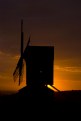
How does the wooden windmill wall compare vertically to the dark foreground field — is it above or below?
above

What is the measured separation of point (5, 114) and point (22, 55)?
7333 mm

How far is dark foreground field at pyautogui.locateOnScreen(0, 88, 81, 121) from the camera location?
39.3 metres

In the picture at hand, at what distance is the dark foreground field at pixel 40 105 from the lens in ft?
129

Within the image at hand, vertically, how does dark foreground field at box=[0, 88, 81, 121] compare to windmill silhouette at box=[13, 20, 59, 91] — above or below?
below

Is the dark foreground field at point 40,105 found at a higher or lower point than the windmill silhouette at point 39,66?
lower

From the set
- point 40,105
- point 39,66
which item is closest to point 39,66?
point 39,66

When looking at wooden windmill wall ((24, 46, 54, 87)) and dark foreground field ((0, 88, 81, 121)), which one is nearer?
dark foreground field ((0, 88, 81, 121))

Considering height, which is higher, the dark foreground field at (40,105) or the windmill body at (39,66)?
the windmill body at (39,66)

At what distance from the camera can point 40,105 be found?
41.3m

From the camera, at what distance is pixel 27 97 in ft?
138

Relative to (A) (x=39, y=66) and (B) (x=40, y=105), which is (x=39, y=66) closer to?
(A) (x=39, y=66)

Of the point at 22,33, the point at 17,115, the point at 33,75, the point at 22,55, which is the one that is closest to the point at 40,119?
the point at 17,115

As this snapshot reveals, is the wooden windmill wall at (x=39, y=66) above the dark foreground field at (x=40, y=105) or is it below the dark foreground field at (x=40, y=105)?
above

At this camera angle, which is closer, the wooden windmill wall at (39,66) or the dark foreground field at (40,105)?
the dark foreground field at (40,105)
